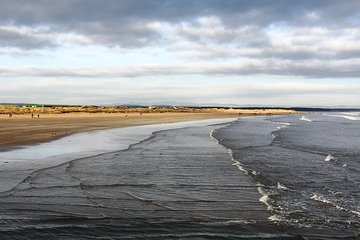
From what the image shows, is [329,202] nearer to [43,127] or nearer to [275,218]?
[275,218]

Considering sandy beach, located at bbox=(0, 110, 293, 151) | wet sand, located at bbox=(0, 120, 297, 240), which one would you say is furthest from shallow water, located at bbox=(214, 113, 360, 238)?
sandy beach, located at bbox=(0, 110, 293, 151)

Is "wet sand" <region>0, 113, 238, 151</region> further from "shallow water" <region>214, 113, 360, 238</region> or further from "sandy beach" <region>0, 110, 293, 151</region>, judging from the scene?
"shallow water" <region>214, 113, 360, 238</region>

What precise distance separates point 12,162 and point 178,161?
6346mm

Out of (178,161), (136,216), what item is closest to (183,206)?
(136,216)

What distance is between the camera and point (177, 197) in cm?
1035

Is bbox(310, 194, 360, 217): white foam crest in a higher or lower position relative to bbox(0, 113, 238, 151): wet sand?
lower

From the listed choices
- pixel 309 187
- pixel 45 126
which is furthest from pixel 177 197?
pixel 45 126

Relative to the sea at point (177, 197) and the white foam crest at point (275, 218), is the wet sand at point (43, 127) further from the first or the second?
the white foam crest at point (275, 218)

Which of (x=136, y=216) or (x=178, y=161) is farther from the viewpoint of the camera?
(x=178, y=161)

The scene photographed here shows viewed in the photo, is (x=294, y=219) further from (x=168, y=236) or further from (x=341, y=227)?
(x=168, y=236)

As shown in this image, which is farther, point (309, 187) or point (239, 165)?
point (239, 165)

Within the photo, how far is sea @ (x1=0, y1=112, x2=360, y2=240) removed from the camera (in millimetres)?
7594

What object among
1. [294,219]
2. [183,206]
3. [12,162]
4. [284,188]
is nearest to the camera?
[294,219]

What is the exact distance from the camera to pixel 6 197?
9977 mm
